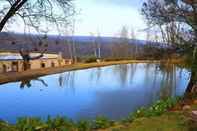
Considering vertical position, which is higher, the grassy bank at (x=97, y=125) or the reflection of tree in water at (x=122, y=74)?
the grassy bank at (x=97, y=125)

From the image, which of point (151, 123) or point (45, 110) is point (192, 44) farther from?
point (45, 110)

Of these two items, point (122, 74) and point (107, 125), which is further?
point (122, 74)

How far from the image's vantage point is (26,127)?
7156mm

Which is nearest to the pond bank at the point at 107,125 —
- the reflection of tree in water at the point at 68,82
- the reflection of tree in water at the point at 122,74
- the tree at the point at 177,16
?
the tree at the point at 177,16

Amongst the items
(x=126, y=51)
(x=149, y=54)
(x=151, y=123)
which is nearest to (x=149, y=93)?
(x=149, y=54)

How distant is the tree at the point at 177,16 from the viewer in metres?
11.8

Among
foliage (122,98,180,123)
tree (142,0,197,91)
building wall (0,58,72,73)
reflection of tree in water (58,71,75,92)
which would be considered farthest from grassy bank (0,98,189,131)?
building wall (0,58,72,73)

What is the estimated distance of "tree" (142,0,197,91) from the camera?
11.8 metres

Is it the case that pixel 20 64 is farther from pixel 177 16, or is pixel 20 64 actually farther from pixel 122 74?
pixel 177 16

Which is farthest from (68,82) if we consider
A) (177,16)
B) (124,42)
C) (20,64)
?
(124,42)

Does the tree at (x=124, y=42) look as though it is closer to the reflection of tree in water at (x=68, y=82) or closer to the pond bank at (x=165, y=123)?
the reflection of tree in water at (x=68, y=82)

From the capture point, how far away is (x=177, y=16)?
1234 cm

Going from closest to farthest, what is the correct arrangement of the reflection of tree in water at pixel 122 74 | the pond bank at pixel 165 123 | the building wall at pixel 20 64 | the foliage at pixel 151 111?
the pond bank at pixel 165 123 < the foliage at pixel 151 111 < the reflection of tree in water at pixel 122 74 < the building wall at pixel 20 64

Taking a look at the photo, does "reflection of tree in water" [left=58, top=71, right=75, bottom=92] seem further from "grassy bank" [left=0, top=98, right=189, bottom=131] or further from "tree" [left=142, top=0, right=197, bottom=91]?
"grassy bank" [left=0, top=98, right=189, bottom=131]
